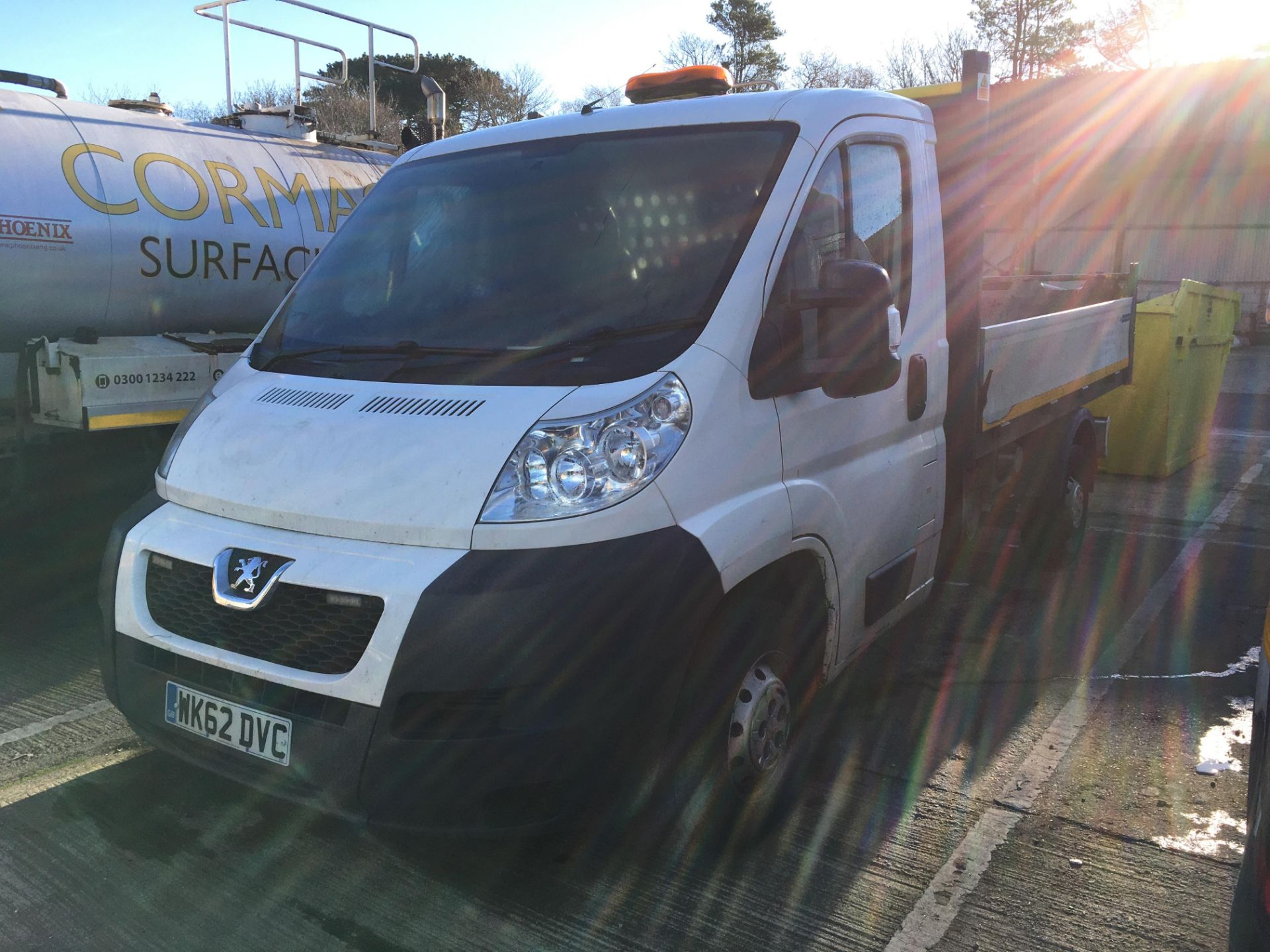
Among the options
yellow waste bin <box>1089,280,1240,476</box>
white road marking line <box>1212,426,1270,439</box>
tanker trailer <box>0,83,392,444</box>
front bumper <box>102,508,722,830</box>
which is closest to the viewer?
front bumper <box>102,508,722,830</box>

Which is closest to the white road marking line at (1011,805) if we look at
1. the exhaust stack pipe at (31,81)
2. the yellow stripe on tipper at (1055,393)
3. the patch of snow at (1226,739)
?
the patch of snow at (1226,739)

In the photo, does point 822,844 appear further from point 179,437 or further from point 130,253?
point 130,253

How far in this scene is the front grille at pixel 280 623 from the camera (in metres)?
2.47

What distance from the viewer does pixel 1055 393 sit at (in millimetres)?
5395

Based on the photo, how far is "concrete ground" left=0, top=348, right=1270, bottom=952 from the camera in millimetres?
2756

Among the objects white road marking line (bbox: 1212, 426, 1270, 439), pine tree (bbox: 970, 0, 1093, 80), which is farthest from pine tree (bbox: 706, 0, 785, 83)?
white road marking line (bbox: 1212, 426, 1270, 439)

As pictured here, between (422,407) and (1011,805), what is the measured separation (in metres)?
2.29

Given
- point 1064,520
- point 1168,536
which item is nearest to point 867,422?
point 1064,520

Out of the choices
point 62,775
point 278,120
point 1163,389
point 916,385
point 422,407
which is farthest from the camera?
point 1163,389

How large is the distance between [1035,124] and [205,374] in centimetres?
2283

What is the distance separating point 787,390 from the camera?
2.93 metres

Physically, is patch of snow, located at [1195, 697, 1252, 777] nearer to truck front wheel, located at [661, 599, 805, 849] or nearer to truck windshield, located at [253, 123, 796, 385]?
truck front wheel, located at [661, 599, 805, 849]

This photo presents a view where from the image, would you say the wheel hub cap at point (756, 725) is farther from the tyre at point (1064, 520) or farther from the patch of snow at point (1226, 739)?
the tyre at point (1064, 520)

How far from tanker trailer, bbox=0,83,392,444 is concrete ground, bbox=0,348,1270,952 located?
4.00 ft
